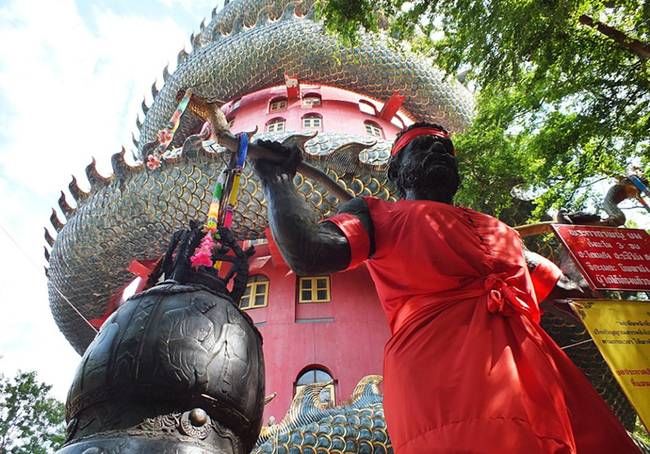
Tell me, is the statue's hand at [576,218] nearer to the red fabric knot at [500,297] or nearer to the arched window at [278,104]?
the red fabric knot at [500,297]

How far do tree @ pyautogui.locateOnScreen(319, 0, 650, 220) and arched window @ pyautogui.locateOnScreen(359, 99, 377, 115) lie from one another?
Answer: 7.96m

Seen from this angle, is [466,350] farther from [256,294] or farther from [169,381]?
[256,294]

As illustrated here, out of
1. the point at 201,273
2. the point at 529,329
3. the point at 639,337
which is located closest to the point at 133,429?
the point at 201,273

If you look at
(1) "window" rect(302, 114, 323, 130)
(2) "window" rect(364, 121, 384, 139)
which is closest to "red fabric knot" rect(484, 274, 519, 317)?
(1) "window" rect(302, 114, 323, 130)

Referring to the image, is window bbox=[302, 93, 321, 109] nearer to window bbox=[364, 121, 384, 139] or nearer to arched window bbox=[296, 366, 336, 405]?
window bbox=[364, 121, 384, 139]

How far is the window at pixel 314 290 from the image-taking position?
404 inches

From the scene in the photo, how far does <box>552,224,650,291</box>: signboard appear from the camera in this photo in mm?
3480

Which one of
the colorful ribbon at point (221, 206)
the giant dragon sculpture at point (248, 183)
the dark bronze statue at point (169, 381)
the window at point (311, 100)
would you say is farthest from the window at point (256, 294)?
the dark bronze statue at point (169, 381)

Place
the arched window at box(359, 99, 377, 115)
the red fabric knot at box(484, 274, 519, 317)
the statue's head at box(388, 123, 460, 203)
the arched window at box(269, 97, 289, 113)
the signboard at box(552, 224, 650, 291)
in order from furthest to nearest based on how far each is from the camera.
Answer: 1. the arched window at box(359, 99, 377, 115)
2. the arched window at box(269, 97, 289, 113)
3. the signboard at box(552, 224, 650, 291)
4. the statue's head at box(388, 123, 460, 203)
5. the red fabric knot at box(484, 274, 519, 317)

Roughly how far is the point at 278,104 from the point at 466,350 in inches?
551

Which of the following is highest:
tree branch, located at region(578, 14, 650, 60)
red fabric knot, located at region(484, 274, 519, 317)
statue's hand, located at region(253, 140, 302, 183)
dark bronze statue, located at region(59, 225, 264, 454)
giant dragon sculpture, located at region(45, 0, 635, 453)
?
giant dragon sculpture, located at region(45, 0, 635, 453)

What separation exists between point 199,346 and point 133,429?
322 mm

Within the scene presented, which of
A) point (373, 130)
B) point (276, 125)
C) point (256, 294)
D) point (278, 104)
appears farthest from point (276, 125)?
point (256, 294)

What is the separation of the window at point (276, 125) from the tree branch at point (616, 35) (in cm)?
913
